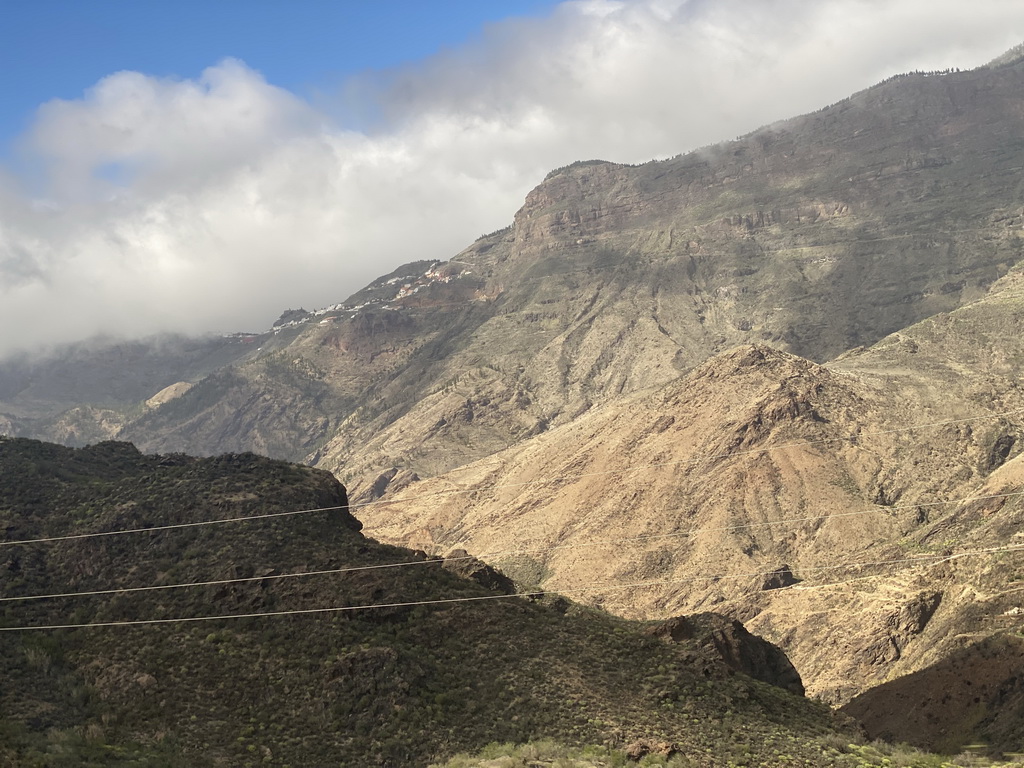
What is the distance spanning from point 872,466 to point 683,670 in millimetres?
96502

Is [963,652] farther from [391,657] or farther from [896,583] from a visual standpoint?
[391,657]

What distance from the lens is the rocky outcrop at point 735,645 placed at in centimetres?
5675

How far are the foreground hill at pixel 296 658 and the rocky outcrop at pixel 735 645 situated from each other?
416 mm

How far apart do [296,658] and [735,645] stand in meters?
22.1

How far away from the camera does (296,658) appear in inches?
2014

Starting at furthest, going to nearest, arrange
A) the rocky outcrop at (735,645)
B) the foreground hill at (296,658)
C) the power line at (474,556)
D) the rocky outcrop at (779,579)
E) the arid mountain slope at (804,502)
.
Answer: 1. the rocky outcrop at (779,579)
2. the arid mountain slope at (804,502)
3. the rocky outcrop at (735,645)
4. the power line at (474,556)
5. the foreground hill at (296,658)

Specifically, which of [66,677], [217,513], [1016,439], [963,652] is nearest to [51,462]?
[217,513]

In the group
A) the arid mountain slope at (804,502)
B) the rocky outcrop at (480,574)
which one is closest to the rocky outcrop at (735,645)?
the rocky outcrop at (480,574)

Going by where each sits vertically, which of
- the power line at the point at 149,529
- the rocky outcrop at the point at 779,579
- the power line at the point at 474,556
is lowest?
the rocky outcrop at the point at 779,579

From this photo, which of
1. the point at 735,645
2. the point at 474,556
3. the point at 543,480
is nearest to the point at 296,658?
the point at 735,645

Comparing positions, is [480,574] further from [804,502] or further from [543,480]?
[543,480]

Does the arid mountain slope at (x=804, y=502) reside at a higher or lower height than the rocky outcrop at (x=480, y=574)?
lower

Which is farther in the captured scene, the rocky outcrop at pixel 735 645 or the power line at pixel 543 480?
the power line at pixel 543 480

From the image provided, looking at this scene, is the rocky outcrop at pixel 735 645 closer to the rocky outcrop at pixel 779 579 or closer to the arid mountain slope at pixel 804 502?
the arid mountain slope at pixel 804 502
